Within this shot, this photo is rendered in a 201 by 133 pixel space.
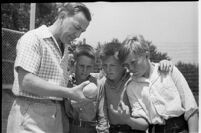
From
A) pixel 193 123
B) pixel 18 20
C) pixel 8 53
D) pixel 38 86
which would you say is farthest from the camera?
pixel 18 20

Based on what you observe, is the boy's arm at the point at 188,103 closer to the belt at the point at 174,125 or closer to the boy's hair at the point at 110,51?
the belt at the point at 174,125

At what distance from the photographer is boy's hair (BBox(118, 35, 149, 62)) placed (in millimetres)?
848

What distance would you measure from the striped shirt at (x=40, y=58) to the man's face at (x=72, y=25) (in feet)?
0.11

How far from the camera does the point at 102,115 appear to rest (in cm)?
87

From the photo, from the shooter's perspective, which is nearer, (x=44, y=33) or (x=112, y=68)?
(x=44, y=33)

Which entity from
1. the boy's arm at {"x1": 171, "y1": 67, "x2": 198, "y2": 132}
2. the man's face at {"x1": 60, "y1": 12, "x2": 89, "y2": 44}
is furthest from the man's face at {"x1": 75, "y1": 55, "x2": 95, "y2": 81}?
the boy's arm at {"x1": 171, "y1": 67, "x2": 198, "y2": 132}

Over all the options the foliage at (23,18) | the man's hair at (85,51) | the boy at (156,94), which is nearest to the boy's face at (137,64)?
the boy at (156,94)

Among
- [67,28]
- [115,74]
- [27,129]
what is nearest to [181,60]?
[115,74]

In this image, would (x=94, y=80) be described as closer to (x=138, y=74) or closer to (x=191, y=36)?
(x=138, y=74)

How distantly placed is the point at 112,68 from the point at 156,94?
0.13 metres

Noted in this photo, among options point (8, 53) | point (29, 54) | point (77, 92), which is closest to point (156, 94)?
point (77, 92)

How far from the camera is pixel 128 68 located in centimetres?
87

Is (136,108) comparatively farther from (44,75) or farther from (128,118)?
(44,75)

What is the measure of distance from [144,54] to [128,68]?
2.2 inches
